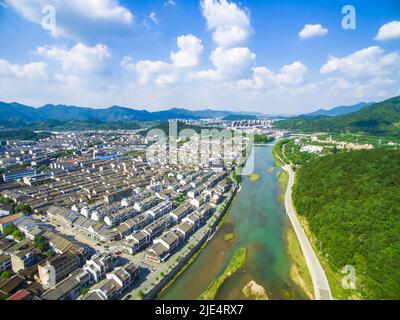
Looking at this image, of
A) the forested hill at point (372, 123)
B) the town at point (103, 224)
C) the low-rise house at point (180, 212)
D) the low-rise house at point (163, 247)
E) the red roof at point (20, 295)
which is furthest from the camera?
the forested hill at point (372, 123)

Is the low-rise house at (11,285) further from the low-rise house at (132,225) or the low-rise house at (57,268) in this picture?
the low-rise house at (132,225)

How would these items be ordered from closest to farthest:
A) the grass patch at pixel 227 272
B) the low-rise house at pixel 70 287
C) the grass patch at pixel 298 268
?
the low-rise house at pixel 70 287
the grass patch at pixel 227 272
the grass patch at pixel 298 268

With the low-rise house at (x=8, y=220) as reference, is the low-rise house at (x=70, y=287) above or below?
below

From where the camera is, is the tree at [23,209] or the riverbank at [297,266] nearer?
the riverbank at [297,266]

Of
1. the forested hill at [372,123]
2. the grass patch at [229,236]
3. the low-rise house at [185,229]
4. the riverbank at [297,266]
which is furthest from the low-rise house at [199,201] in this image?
the forested hill at [372,123]

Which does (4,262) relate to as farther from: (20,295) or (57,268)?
(20,295)

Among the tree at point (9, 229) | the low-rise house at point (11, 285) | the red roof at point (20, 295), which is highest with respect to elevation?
the tree at point (9, 229)
